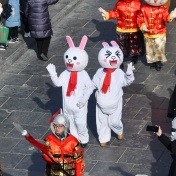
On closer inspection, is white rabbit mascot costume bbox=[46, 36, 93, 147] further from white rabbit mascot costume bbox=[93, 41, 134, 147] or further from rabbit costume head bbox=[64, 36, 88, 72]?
white rabbit mascot costume bbox=[93, 41, 134, 147]

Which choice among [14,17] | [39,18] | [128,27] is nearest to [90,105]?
[128,27]

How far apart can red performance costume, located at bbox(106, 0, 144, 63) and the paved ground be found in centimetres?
44

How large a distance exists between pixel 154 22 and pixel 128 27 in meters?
0.59

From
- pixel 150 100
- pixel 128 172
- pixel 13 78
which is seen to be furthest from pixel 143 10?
pixel 128 172

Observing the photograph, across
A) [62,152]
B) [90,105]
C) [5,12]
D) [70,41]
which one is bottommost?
[90,105]

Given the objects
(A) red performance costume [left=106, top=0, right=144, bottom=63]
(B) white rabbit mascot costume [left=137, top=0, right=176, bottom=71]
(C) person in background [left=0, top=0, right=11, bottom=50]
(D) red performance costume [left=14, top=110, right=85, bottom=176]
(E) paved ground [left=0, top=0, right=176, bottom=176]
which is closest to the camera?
(D) red performance costume [left=14, top=110, right=85, bottom=176]

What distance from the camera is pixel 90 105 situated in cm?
1585

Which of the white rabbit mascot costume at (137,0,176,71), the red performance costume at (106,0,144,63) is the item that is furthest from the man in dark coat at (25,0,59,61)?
the white rabbit mascot costume at (137,0,176,71)

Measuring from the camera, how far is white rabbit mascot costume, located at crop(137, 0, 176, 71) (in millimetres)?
16469

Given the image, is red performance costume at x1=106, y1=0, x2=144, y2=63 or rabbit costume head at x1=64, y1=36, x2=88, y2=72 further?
red performance costume at x1=106, y1=0, x2=144, y2=63

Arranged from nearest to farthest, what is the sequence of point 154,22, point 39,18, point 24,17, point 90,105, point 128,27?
Result: point 90,105, point 154,22, point 128,27, point 39,18, point 24,17

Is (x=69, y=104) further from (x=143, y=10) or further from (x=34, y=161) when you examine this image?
(x=143, y=10)

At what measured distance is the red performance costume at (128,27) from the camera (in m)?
16.7

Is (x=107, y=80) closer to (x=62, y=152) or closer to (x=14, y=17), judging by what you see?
(x=62, y=152)
